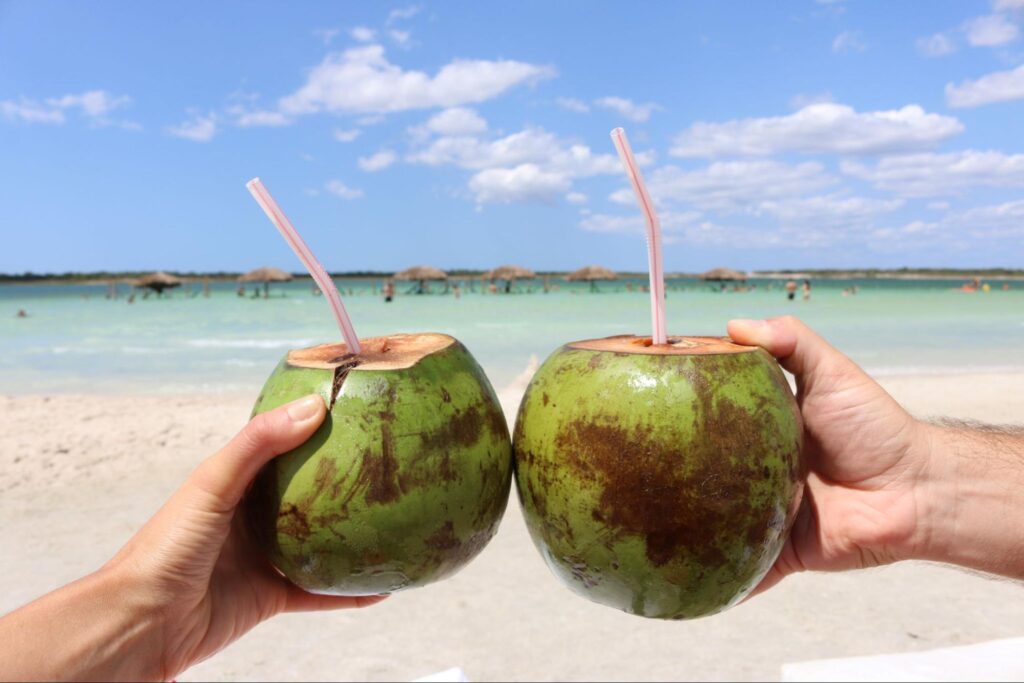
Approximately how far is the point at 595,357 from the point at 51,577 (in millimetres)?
6007

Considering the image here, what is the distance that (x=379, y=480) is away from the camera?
1.61m

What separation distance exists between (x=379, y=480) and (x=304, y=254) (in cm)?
59

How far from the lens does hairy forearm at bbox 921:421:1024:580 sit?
91.6 inches

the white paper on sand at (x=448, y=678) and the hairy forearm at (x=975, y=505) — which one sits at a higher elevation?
the hairy forearm at (x=975, y=505)

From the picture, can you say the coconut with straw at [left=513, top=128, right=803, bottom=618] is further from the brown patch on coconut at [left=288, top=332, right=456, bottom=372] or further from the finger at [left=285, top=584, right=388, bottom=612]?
the finger at [left=285, top=584, right=388, bottom=612]

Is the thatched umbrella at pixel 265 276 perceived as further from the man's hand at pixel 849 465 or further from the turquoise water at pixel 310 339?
the man's hand at pixel 849 465

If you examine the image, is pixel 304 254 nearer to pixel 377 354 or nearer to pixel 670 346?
pixel 377 354

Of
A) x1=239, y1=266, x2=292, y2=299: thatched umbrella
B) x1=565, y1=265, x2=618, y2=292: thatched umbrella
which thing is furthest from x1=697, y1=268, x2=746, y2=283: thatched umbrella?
x1=239, y1=266, x2=292, y2=299: thatched umbrella

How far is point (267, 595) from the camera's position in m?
2.25

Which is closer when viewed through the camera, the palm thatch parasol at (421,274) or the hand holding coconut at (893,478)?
the hand holding coconut at (893,478)

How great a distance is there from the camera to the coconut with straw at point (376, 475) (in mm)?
1618

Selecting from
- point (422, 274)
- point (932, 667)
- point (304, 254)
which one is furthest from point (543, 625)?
point (422, 274)

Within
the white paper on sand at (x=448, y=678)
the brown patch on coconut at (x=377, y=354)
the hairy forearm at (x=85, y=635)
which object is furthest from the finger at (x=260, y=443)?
the white paper on sand at (x=448, y=678)

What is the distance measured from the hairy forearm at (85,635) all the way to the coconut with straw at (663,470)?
1017 millimetres
